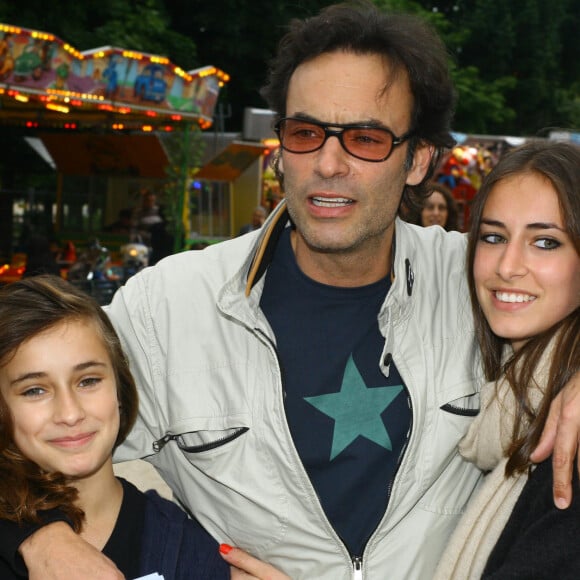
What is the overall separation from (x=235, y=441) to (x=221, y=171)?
1732cm

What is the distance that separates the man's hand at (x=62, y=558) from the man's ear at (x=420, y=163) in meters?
1.58

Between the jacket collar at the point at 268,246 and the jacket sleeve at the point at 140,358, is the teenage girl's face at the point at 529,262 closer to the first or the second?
the jacket collar at the point at 268,246

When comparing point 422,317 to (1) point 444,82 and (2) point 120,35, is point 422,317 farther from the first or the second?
(2) point 120,35

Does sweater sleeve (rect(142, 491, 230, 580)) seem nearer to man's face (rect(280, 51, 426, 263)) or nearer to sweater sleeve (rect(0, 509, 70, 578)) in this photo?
sweater sleeve (rect(0, 509, 70, 578))

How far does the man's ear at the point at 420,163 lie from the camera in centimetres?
283

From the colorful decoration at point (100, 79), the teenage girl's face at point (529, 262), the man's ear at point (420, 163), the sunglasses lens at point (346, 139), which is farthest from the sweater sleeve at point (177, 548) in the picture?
the colorful decoration at point (100, 79)

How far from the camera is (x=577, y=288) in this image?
2.21m

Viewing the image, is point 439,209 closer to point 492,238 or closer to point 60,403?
point 492,238

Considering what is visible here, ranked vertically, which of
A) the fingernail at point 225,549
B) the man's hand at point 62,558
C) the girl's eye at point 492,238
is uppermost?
the girl's eye at point 492,238

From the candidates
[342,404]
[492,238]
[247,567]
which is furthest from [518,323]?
[247,567]

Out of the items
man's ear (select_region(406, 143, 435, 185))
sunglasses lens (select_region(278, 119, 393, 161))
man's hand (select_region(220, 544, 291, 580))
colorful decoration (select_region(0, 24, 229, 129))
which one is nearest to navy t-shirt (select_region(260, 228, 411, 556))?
man's hand (select_region(220, 544, 291, 580))

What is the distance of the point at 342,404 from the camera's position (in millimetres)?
2332

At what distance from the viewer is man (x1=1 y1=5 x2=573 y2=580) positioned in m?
2.29

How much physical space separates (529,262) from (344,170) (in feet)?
2.12
